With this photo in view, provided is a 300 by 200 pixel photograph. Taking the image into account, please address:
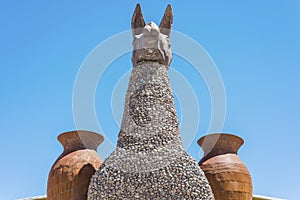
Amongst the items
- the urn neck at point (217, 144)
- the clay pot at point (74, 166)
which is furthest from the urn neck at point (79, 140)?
the urn neck at point (217, 144)

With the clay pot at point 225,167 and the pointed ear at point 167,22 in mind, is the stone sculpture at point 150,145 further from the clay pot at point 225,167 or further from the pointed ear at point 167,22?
the clay pot at point 225,167

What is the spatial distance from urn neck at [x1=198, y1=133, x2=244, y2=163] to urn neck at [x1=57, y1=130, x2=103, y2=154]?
124 inches

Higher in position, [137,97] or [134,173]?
[137,97]

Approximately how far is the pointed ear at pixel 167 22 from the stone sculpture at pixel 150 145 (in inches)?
1.3

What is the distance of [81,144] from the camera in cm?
1376

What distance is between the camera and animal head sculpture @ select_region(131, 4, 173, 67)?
1288 centimetres

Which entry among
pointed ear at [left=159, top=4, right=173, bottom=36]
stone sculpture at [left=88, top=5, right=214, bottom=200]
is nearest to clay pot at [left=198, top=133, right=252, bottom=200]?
stone sculpture at [left=88, top=5, right=214, bottom=200]

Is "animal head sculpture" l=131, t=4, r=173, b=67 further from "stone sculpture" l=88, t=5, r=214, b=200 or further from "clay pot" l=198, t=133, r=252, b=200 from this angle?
"clay pot" l=198, t=133, r=252, b=200

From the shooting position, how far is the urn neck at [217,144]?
47.6ft

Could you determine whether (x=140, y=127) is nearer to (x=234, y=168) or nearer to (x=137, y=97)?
(x=137, y=97)

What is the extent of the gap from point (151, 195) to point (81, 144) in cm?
355

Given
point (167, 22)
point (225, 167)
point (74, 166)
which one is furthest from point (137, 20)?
point (225, 167)

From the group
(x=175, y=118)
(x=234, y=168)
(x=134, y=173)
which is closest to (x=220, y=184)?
(x=234, y=168)

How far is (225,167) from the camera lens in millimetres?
13930
